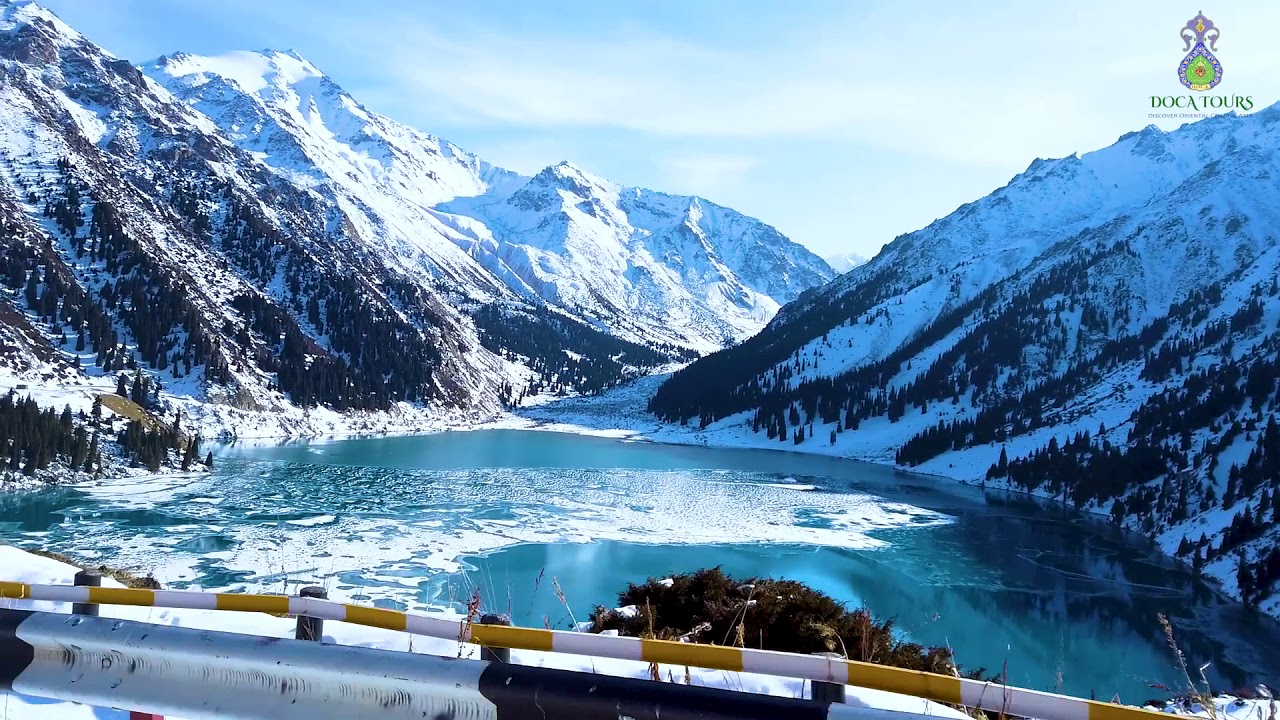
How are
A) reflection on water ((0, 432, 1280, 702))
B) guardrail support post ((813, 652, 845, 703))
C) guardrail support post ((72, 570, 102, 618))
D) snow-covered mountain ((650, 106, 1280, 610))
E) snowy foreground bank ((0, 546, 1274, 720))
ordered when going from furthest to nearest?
snow-covered mountain ((650, 106, 1280, 610)), reflection on water ((0, 432, 1280, 702)), guardrail support post ((72, 570, 102, 618)), snowy foreground bank ((0, 546, 1274, 720)), guardrail support post ((813, 652, 845, 703))

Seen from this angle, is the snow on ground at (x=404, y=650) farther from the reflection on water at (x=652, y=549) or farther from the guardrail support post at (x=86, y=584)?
the reflection on water at (x=652, y=549)

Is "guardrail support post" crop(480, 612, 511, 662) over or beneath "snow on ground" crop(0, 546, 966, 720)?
over

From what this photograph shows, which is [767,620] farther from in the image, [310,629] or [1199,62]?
[1199,62]

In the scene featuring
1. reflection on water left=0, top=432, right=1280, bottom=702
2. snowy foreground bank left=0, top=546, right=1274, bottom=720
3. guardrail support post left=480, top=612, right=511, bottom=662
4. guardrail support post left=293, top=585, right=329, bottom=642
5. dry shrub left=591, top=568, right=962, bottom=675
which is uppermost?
guardrail support post left=480, top=612, right=511, bottom=662

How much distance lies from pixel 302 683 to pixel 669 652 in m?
1.96

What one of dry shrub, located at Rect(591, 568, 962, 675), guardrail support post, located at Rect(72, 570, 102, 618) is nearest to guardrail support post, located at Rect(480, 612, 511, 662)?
guardrail support post, located at Rect(72, 570, 102, 618)

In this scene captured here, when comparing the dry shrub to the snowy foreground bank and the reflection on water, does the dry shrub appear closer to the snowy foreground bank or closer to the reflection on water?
the snowy foreground bank

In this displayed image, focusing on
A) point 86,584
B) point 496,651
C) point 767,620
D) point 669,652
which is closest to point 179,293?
point 767,620

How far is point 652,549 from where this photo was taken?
46.1 m

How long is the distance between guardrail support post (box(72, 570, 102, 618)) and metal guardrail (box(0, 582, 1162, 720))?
132 millimetres

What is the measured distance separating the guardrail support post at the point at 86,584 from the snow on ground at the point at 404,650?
0.45 m

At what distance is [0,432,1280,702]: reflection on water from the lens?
3306cm

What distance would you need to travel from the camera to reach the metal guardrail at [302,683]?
3.71 m

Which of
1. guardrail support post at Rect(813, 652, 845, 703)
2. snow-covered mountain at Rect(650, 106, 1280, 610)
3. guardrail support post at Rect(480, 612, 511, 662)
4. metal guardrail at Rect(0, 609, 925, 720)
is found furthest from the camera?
snow-covered mountain at Rect(650, 106, 1280, 610)
